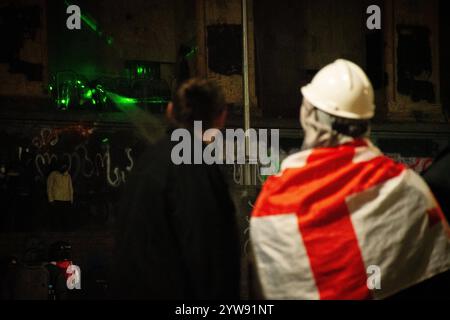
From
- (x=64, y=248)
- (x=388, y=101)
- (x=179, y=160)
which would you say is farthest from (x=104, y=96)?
(x=179, y=160)

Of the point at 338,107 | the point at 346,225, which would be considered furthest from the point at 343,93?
the point at 346,225

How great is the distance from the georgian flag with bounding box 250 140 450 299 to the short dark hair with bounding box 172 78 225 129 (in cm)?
53

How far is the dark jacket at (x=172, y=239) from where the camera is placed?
2.84 meters

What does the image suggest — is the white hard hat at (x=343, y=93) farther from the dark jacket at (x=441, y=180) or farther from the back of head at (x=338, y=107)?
the dark jacket at (x=441, y=180)

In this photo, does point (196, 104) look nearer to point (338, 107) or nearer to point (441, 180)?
point (338, 107)

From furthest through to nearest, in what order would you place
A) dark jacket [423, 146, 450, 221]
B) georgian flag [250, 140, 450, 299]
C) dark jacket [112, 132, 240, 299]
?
dark jacket [423, 146, 450, 221] < georgian flag [250, 140, 450, 299] < dark jacket [112, 132, 240, 299]

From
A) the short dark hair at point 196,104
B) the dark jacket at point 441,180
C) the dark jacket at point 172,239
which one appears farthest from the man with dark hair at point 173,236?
the dark jacket at point 441,180

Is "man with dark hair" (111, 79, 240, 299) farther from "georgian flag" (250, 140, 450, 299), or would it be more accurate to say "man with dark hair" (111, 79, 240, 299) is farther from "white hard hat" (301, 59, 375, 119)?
"white hard hat" (301, 59, 375, 119)

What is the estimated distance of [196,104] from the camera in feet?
10.2

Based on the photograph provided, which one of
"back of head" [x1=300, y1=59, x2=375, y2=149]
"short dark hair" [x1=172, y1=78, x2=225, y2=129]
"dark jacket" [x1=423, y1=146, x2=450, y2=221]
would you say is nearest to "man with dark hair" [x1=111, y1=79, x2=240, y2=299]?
"short dark hair" [x1=172, y1=78, x2=225, y2=129]

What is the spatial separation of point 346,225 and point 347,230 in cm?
3

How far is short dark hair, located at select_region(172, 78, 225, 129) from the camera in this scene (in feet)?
10.2

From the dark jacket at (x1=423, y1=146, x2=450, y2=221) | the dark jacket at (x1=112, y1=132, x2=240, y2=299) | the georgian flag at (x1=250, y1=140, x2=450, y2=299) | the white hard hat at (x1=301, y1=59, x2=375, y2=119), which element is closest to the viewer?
the dark jacket at (x1=112, y1=132, x2=240, y2=299)
